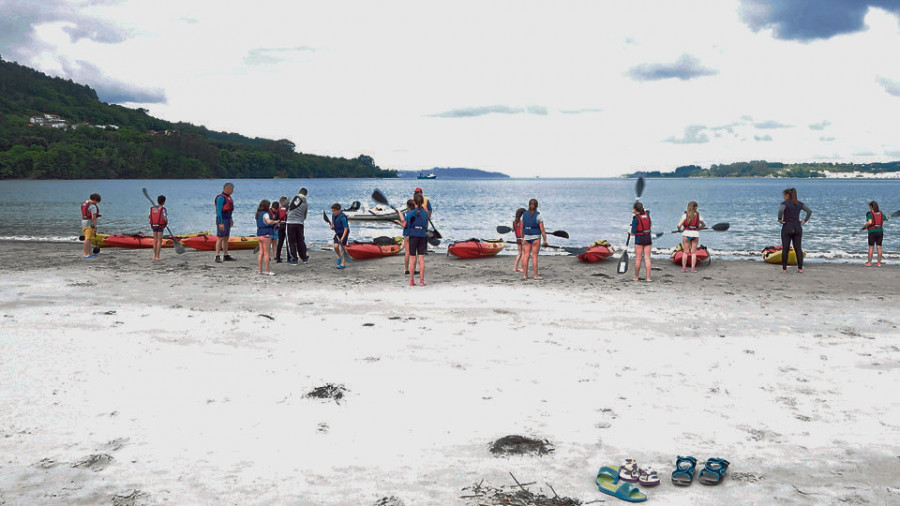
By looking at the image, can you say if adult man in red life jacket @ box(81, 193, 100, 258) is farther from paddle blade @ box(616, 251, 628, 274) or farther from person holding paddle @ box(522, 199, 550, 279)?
paddle blade @ box(616, 251, 628, 274)

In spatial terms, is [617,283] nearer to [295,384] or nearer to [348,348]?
[348,348]

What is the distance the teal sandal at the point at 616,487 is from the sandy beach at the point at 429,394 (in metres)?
0.06

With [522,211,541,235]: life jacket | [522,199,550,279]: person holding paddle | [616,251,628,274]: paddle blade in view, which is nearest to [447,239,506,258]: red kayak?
[522,199,550,279]: person holding paddle

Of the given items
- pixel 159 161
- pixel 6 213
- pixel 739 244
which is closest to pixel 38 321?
pixel 739 244

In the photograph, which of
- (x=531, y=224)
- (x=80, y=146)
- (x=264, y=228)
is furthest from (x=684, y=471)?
(x=80, y=146)

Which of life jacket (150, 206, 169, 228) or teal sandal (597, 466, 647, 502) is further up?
life jacket (150, 206, 169, 228)

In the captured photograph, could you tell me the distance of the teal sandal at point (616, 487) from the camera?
13.3 feet

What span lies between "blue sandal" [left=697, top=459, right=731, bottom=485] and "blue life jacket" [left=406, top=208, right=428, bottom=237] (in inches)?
318

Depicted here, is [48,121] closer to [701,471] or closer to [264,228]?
[264,228]

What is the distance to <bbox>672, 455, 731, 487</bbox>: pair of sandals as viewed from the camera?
4250mm

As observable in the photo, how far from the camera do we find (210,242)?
19000 mm

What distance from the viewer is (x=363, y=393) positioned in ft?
20.1

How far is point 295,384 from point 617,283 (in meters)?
8.68

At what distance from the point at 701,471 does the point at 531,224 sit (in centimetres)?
899
